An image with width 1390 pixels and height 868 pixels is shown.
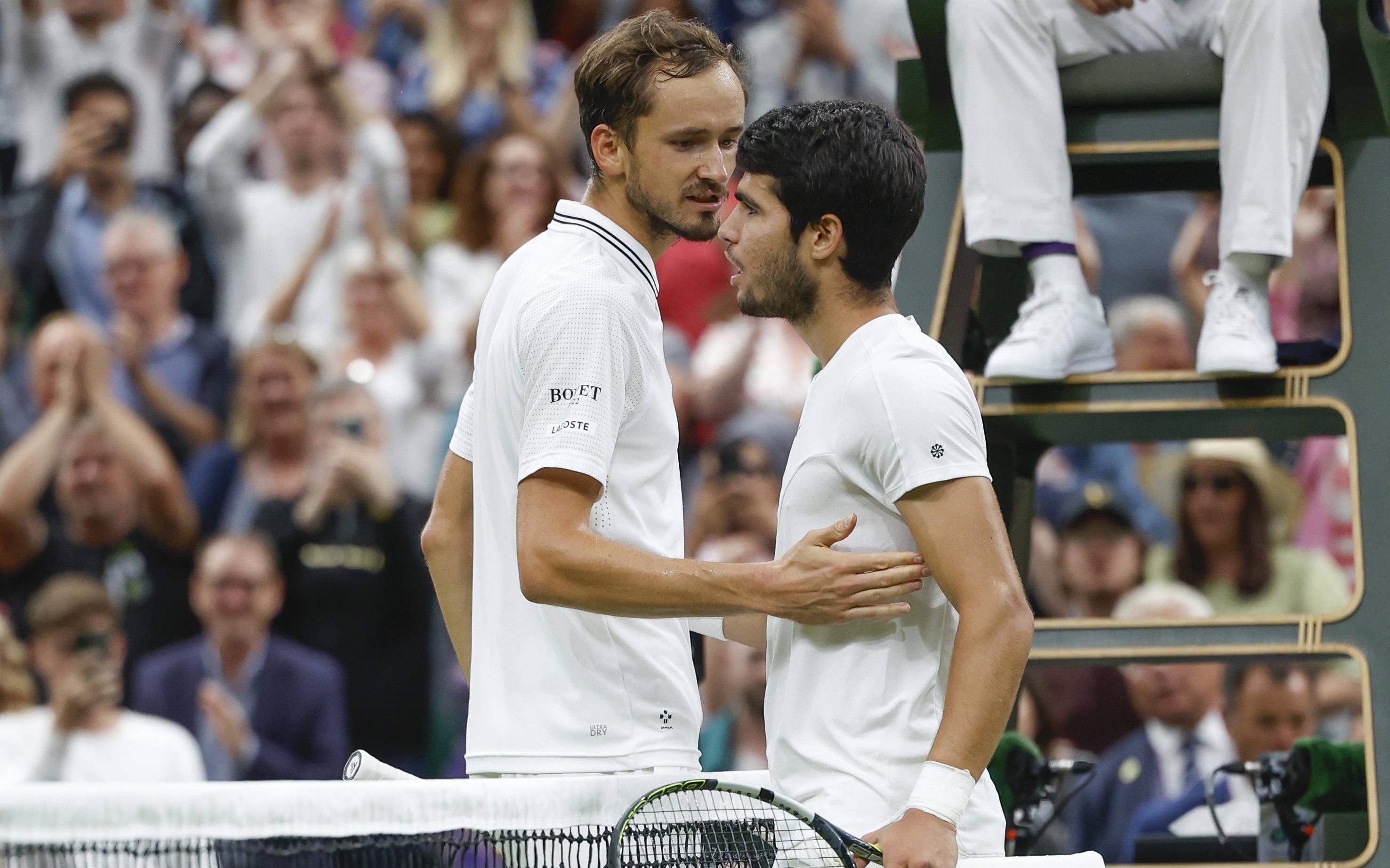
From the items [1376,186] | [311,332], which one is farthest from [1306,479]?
[311,332]

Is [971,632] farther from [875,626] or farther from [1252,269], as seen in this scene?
[1252,269]

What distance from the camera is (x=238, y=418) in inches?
248

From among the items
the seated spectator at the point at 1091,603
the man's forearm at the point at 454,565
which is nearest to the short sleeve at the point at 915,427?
the man's forearm at the point at 454,565

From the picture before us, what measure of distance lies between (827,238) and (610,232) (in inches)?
13.5

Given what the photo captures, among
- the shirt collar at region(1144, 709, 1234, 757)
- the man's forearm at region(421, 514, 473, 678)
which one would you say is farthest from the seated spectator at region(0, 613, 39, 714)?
the shirt collar at region(1144, 709, 1234, 757)

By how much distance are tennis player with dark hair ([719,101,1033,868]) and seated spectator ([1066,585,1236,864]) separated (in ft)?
10.6

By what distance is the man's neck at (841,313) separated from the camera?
2311 mm

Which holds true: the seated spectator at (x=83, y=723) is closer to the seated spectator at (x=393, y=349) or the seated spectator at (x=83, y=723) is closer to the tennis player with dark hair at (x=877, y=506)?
the seated spectator at (x=393, y=349)

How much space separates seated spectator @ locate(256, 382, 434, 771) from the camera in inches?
228

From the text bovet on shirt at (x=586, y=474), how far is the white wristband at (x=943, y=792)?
1.47 feet

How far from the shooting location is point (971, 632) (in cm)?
206

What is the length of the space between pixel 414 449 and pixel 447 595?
349 centimetres

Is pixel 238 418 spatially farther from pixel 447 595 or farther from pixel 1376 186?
pixel 1376 186

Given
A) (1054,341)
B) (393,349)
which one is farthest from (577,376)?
(393,349)
